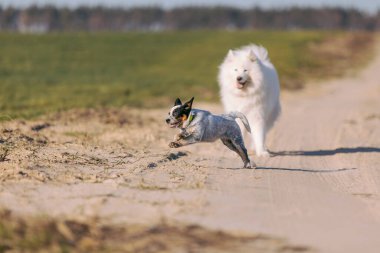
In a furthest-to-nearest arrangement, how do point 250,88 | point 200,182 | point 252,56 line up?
point 250,88
point 252,56
point 200,182

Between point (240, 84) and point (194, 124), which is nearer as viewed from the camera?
point (194, 124)

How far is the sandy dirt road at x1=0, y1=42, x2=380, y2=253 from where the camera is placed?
7434 millimetres

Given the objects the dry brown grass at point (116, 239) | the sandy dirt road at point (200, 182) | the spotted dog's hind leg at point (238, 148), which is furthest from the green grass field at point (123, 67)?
the dry brown grass at point (116, 239)

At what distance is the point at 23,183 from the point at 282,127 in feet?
33.0

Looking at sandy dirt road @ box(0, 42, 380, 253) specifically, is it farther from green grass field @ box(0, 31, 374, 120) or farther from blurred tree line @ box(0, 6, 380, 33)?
blurred tree line @ box(0, 6, 380, 33)

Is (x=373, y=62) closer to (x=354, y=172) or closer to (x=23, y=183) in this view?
(x=354, y=172)

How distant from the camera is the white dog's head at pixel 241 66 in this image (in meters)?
13.1

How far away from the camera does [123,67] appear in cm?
4419

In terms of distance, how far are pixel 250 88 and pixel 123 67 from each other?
102ft

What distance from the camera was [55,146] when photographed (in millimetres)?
12531

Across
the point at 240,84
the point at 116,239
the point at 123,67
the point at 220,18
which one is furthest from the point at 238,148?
the point at 220,18

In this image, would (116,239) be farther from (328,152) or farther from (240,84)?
(328,152)

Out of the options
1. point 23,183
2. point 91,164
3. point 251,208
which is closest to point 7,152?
point 91,164

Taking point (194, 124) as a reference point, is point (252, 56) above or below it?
above
